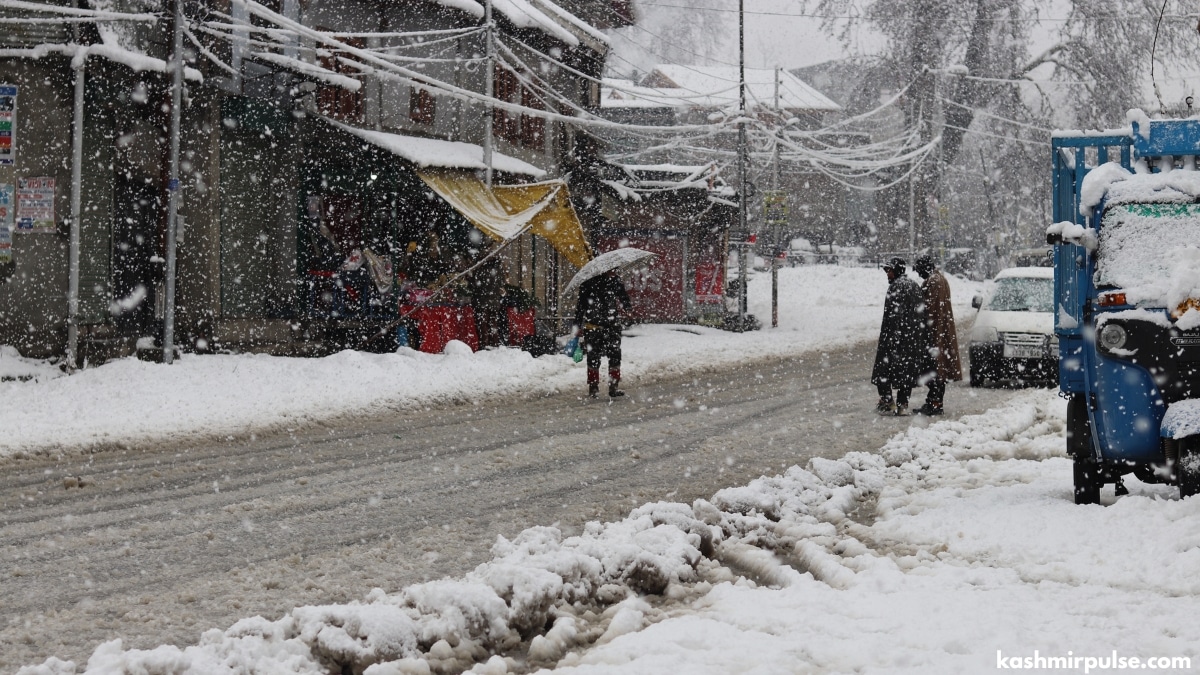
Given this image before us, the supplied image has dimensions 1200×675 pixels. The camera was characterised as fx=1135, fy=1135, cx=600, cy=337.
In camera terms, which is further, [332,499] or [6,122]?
[6,122]

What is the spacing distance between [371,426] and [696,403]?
4158 mm

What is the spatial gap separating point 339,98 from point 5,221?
823 centimetres

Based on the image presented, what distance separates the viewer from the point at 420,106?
23.5m

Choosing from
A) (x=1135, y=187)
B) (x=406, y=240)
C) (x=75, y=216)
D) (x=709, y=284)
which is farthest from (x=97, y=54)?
(x=709, y=284)

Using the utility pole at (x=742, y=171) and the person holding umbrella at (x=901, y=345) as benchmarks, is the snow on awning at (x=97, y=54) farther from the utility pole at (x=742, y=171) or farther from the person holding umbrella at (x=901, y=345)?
the utility pole at (x=742, y=171)

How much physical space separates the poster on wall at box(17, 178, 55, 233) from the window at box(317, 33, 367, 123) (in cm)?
688

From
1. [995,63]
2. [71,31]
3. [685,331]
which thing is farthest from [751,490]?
[995,63]

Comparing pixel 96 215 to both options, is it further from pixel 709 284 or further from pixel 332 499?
pixel 709 284

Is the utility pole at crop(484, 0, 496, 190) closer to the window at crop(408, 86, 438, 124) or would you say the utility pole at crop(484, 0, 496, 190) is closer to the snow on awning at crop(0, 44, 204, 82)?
the window at crop(408, 86, 438, 124)

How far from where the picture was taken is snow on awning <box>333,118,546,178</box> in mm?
20266

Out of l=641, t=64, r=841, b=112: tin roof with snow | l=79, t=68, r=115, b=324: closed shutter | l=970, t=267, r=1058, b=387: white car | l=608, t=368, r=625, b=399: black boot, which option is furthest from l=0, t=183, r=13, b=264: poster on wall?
l=641, t=64, r=841, b=112: tin roof with snow

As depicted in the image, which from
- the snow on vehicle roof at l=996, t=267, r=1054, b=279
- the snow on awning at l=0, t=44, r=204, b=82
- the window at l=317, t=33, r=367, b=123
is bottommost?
the snow on vehicle roof at l=996, t=267, r=1054, b=279

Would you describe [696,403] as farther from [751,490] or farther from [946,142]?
[946,142]

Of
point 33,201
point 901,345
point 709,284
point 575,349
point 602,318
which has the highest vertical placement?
point 33,201
